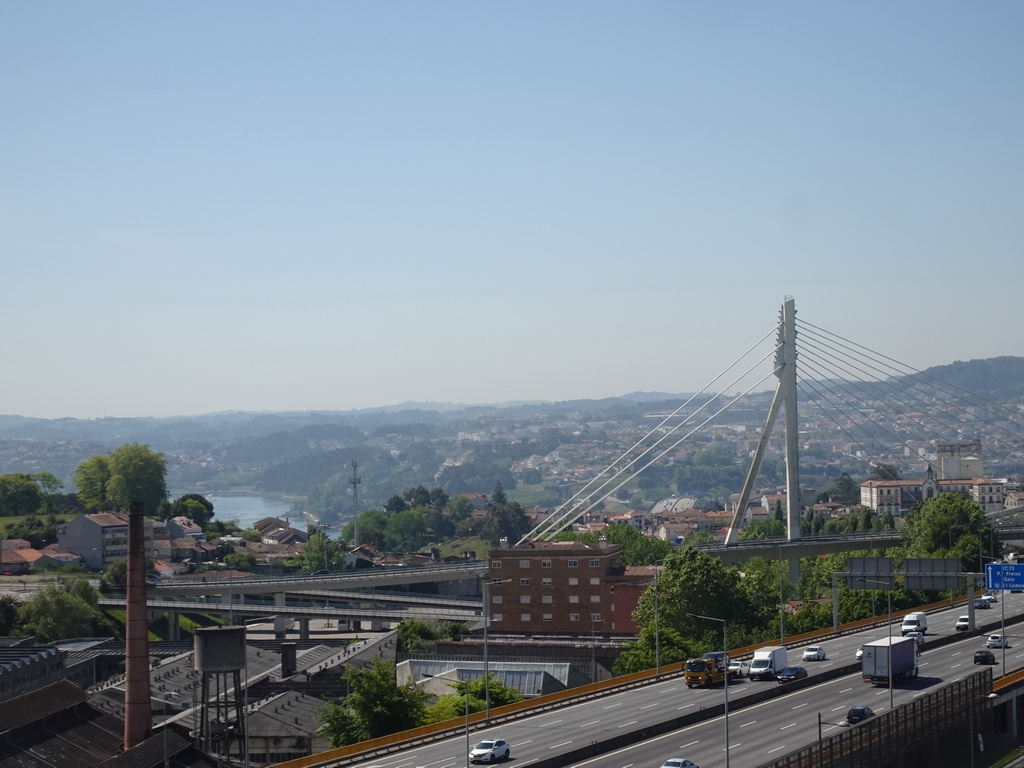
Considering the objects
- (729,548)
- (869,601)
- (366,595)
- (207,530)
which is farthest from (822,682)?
(207,530)

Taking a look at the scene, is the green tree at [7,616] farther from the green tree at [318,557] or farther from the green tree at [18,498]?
the green tree at [318,557]

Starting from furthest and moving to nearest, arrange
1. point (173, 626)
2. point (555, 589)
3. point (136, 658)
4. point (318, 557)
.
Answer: point (318, 557), point (173, 626), point (555, 589), point (136, 658)

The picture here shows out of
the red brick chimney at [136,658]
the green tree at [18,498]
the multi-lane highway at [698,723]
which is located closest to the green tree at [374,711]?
the multi-lane highway at [698,723]

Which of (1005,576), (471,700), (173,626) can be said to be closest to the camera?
(471,700)

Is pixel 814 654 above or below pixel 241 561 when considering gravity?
above

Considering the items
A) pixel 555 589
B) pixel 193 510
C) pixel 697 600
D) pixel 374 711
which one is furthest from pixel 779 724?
pixel 193 510

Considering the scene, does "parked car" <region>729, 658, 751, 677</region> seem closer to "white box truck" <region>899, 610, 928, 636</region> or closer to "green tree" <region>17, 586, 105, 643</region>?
"white box truck" <region>899, 610, 928, 636</region>

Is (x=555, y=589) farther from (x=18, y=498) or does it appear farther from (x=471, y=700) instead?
(x=18, y=498)
